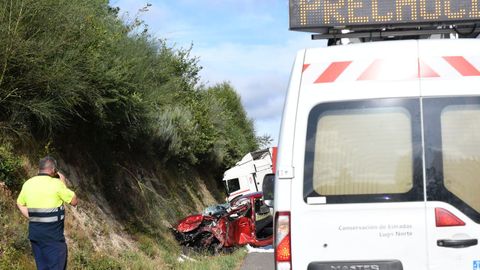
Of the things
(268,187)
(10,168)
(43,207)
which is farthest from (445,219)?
(10,168)

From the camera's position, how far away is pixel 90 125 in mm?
13273

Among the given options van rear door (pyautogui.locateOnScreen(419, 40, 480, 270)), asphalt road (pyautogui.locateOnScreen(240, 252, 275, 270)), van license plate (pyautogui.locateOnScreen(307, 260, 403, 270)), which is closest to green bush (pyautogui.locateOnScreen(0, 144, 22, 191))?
asphalt road (pyautogui.locateOnScreen(240, 252, 275, 270))

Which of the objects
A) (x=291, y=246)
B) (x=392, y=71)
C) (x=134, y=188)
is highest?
(x=392, y=71)

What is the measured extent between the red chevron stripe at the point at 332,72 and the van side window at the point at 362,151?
0.60 feet

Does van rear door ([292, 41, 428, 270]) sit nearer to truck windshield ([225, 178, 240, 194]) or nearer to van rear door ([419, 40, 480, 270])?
van rear door ([419, 40, 480, 270])

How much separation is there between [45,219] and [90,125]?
A: 6405 mm

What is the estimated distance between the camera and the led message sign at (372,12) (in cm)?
477

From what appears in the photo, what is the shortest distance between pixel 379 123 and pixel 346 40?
5.42 feet

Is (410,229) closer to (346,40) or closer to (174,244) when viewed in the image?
(346,40)

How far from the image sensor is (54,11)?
980 cm

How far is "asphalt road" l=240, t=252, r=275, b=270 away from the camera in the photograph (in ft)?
37.5

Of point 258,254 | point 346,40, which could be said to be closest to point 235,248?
point 258,254

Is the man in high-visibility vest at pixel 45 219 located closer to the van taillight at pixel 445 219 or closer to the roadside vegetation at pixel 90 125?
the roadside vegetation at pixel 90 125

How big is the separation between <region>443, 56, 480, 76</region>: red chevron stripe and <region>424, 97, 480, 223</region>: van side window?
178 millimetres
